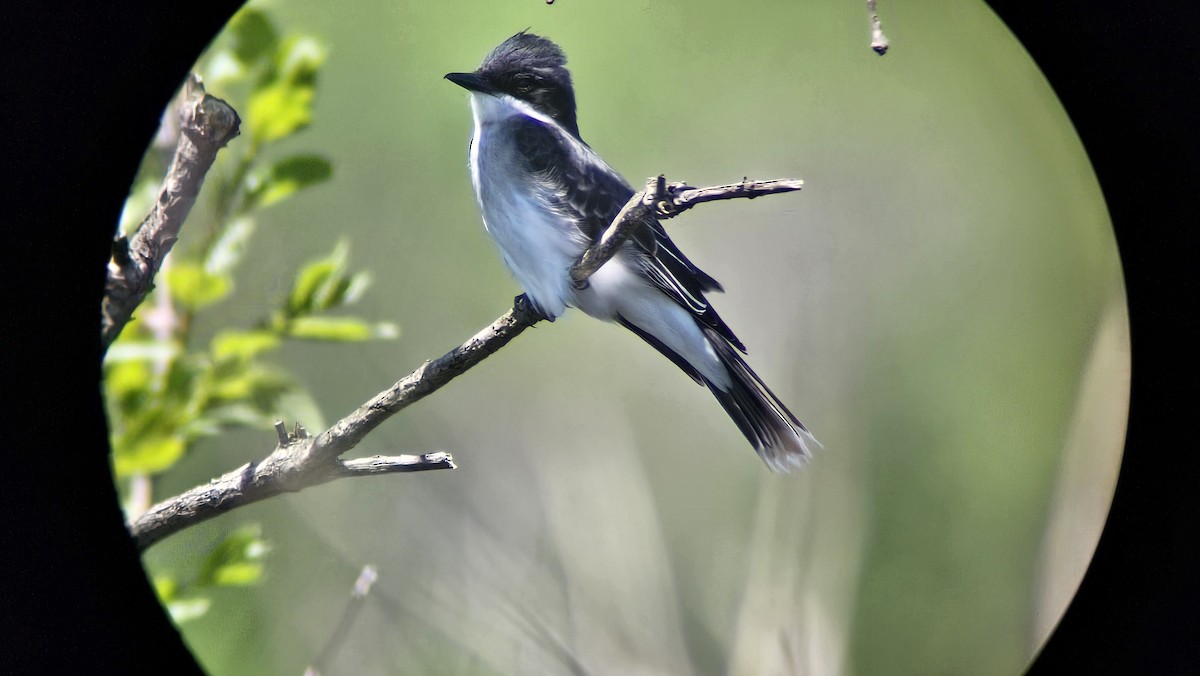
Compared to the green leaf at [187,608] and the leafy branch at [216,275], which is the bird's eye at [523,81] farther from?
the green leaf at [187,608]

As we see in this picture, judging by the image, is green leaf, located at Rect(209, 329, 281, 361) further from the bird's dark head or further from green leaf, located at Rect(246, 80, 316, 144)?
the bird's dark head

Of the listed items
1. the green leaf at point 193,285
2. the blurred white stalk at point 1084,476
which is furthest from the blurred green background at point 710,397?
the green leaf at point 193,285

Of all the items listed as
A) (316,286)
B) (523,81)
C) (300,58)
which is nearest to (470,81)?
(523,81)

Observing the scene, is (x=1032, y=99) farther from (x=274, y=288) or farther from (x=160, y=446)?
(x=160, y=446)

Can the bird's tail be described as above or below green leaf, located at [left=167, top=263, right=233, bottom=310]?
below

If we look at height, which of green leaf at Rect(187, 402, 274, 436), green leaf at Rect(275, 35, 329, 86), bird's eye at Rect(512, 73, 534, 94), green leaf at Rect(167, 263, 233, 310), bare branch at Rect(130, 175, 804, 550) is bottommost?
bare branch at Rect(130, 175, 804, 550)

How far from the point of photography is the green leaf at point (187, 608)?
1.02 meters

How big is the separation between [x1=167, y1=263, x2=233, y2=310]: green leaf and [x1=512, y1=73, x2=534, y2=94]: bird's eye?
383 millimetres

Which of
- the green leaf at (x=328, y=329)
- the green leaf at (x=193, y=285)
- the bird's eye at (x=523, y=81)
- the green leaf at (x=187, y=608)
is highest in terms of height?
the bird's eye at (x=523, y=81)

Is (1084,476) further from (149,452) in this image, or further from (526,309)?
(149,452)

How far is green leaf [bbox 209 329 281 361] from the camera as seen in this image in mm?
932

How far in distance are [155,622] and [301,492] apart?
0.30 metres

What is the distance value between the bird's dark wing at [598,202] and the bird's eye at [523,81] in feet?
0.14

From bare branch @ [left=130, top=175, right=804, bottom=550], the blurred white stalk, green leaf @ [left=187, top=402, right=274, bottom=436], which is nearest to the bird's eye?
bare branch @ [left=130, top=175, right=804, bottom=550]
